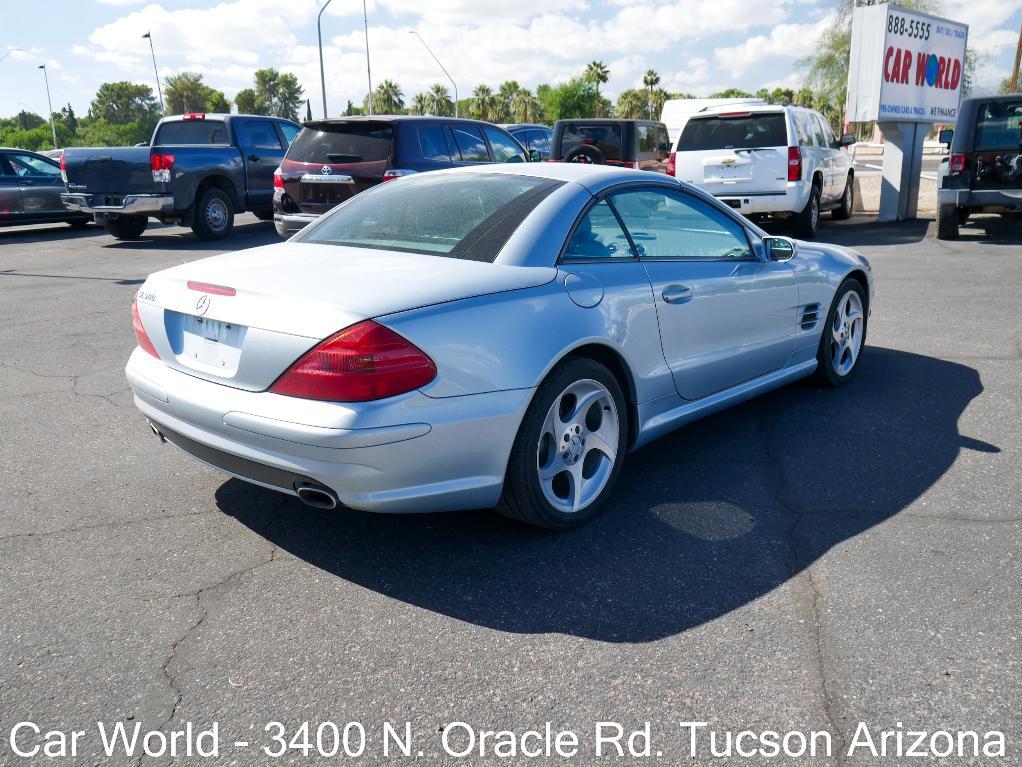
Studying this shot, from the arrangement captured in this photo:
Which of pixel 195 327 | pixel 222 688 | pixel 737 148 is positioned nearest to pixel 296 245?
pixel 195 327

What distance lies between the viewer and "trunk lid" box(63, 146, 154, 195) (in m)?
14.1

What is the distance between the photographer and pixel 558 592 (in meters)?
3.23

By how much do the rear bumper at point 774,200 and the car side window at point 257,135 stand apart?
7.72m

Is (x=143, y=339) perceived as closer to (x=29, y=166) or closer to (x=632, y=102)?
(x=29, y=166)

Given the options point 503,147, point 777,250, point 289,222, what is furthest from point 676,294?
point 503,147

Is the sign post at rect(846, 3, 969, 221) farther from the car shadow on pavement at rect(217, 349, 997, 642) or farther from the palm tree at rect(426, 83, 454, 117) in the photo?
the palm tree at rect(426, 83, 454, 117)

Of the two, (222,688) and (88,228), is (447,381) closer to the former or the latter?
(222,688)

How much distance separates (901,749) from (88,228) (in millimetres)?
18736

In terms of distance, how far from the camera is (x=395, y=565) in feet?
11.3

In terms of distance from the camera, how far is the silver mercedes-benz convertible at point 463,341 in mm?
3076

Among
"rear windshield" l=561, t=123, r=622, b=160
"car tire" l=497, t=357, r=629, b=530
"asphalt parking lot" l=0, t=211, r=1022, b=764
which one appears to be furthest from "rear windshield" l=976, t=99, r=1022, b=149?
"car tire" l=497, t=357, r=629, b=530

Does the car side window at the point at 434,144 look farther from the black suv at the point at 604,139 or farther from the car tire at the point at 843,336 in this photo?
the car tire at the point at 843,336

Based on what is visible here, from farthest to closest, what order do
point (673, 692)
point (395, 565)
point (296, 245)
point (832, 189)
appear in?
point (832, 189), point (296, 245), point (395, 565), point (673, 692)

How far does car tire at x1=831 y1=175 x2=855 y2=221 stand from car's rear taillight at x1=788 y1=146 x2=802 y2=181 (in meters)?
3.50
